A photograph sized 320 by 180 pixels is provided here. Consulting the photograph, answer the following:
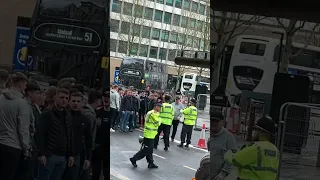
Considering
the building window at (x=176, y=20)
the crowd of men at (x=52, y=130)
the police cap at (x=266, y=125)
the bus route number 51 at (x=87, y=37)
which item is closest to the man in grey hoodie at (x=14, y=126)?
the crowd of men at (x=52, y=130)

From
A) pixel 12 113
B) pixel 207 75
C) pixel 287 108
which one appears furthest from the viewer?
pixel 12 113

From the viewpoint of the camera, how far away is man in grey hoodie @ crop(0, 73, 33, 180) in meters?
1.43

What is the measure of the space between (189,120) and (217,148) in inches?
4.6

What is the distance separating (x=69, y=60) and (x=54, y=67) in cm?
6

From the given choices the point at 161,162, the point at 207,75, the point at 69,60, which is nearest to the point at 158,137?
the point at 161,162

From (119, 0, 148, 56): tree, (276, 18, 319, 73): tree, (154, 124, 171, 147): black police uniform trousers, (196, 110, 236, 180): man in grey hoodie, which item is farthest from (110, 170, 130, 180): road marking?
(276, 18, 319, 73): tree

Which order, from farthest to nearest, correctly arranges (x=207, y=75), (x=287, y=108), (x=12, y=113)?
(x=12, y=113), (x=207, y=75), (x=287, y=108)

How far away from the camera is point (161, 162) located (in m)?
1.24

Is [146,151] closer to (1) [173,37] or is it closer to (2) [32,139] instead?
(1) [173,37]

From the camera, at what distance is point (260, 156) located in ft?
3.69

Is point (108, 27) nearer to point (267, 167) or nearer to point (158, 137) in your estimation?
point (158, 137)

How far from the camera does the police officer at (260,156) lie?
1.06 meters

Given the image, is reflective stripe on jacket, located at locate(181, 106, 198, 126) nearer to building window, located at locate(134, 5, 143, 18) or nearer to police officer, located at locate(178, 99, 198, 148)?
police officer, located at locate(178, 99, 198, 148)

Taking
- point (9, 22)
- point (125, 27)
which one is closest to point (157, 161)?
point (125, 27)
